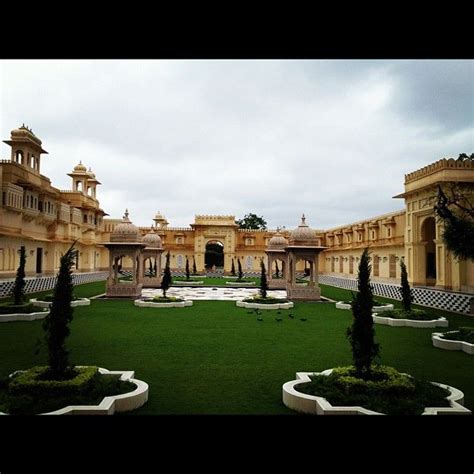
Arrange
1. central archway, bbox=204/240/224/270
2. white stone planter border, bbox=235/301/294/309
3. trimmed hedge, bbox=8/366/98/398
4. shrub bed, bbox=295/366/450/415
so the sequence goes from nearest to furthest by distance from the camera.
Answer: shrub bed, bbox=295/366/450/415, trimmed hedge, bbox=8/366/98/398, white stone planter border, bbox=235/301/294/309, central archway, bbox=204/240/224/270

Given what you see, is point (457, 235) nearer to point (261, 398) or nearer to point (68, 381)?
point (261, 398)

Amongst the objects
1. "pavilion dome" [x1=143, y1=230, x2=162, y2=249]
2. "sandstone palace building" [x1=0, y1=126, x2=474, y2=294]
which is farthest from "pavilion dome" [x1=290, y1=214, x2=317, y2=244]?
"pavilion dome" [x1=143, y1=230, x2=162, y2=249]

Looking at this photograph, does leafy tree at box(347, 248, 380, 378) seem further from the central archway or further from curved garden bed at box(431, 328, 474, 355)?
the central archway

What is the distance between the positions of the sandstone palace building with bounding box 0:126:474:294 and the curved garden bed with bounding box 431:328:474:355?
9.08 metres

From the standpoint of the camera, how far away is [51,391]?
5.38m

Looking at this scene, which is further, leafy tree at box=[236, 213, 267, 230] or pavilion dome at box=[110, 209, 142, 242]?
leafy tree at box=[236, 213, 267, 230]

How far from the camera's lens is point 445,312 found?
1542cm

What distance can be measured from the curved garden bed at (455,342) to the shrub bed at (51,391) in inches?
276

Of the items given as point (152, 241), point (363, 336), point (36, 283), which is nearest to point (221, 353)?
point (363, 336)

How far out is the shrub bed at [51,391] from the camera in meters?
4.97

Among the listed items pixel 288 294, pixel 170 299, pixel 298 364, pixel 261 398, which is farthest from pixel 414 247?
pixel 261 398

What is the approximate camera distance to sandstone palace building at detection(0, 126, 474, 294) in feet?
68.1

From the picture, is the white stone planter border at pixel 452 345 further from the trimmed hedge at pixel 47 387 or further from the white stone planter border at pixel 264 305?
the trimmed hedge at pixel 47 387
